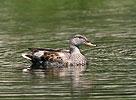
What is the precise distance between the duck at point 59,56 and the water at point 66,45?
1.09ft

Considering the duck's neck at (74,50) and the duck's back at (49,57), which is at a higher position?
the duck's neck at (74,50)

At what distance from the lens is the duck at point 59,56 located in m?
16.3

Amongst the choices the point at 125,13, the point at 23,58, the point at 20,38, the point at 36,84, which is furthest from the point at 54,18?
the point at 36,84

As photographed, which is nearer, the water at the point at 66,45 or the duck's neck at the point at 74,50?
the water at the point at 66,45

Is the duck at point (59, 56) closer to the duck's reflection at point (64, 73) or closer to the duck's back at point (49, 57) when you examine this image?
the duck's back at point (49, 57)

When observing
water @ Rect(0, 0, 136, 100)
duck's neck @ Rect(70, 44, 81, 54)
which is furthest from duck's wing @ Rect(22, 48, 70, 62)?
water @ Rect(0, 0, 136, 100)

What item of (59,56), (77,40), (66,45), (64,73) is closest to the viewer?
(64,73)

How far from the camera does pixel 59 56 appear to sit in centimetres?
1644

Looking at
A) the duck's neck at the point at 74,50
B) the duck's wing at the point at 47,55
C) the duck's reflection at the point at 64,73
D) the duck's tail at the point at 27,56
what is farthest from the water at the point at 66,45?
the duck's neck at the point at 74,50

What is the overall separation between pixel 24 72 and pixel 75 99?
3905mm

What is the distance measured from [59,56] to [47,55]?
447mm

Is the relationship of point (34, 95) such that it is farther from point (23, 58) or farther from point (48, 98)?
point (23, 58)

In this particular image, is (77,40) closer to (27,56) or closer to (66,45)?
(27,56)

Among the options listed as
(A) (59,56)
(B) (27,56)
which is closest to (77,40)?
(A) (59,56)
